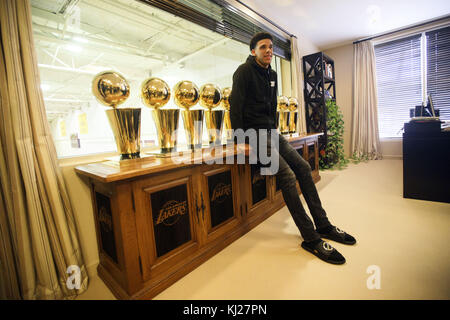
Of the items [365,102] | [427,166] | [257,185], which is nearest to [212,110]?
[257,185]

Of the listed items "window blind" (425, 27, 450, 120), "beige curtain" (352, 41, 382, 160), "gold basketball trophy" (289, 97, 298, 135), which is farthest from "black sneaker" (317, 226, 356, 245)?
"window blind" (425, 27, 450, 120)

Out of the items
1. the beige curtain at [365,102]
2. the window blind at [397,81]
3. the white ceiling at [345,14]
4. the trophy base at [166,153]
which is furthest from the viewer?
the beige curtain at [365,102]

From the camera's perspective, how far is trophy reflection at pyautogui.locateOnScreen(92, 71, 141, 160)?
1.19 metres

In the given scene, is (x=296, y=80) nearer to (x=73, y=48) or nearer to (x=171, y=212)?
(x=73, y=48)

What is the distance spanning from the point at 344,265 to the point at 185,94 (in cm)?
150

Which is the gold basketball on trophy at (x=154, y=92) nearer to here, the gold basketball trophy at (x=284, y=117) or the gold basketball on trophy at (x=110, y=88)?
the gold basketball on trophy at (x=110, y=88)

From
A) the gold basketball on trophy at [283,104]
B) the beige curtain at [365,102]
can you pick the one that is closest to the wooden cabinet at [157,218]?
the gold basketball on trophy at [283,104]

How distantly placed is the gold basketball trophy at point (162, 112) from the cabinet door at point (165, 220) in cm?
28

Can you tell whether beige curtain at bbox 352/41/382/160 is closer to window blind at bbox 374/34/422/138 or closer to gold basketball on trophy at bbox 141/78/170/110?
window blind at bbox 374/34/422/138

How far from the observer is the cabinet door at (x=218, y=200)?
1327 millimetres

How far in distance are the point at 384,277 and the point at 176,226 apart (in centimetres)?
113

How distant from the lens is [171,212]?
116 cm
